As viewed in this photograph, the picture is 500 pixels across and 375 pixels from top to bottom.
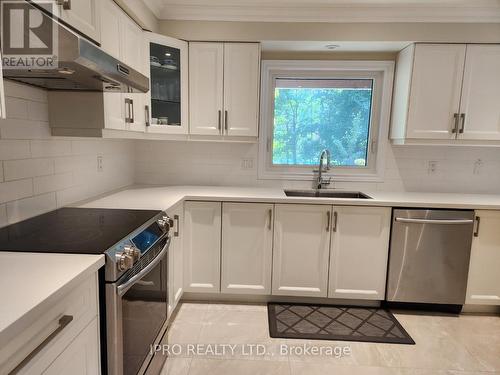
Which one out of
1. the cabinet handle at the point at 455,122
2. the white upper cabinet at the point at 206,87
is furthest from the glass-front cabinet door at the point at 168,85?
the cabinet handle at the point at 455,122

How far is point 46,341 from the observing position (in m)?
0.86

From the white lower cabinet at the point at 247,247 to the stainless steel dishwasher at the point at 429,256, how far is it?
3.17 ft

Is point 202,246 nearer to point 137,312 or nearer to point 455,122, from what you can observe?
point 137,312

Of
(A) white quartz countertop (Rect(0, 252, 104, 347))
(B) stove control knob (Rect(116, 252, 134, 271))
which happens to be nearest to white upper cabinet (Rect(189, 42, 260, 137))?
(B) stove control knob (Rect(116, 252, 134, 271))

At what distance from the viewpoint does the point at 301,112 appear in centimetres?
301

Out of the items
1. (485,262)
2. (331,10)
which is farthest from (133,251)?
(485,262)

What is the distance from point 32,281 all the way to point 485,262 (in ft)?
9.51

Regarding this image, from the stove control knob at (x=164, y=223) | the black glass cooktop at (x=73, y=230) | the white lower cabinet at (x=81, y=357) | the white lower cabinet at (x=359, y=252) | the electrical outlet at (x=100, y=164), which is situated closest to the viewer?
the white lower cabinet at (x=81, y=357)

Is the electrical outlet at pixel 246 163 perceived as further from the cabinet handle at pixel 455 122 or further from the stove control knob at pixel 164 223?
the cabinet handle at pixel 455 122

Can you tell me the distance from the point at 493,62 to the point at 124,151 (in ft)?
10.2

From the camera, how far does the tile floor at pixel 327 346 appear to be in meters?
1.91

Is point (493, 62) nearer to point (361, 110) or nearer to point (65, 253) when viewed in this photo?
point (361, 110)

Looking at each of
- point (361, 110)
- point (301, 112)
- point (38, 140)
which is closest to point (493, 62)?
point (361, 110)

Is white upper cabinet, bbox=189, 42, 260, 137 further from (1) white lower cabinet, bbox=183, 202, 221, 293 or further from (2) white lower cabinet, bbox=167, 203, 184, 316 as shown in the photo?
(2) white lower cabinet, bbox=167, 203, 184, 316
